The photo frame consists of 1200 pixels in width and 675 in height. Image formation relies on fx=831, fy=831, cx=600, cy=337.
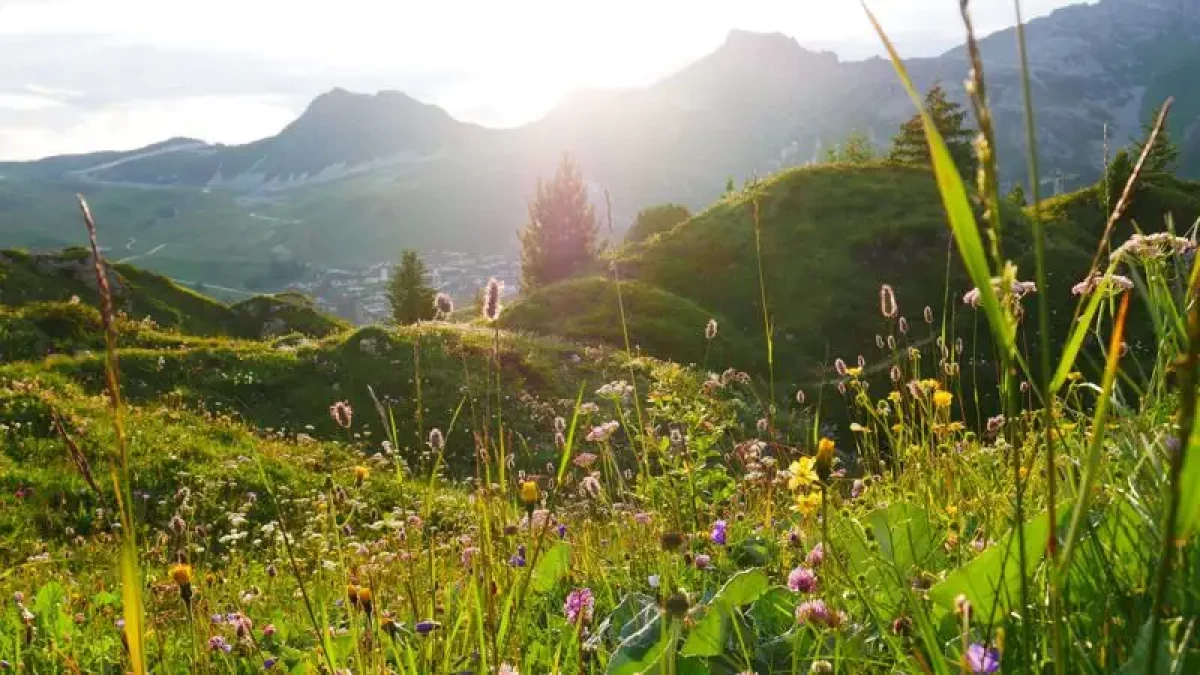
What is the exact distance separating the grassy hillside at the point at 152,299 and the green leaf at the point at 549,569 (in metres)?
34.7

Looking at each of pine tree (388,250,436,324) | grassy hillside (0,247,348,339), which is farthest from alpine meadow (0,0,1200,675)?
pine tree (388,250,436,324)

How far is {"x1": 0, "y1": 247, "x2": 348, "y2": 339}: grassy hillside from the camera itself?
114ft

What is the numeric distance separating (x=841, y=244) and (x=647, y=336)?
52.3 ft

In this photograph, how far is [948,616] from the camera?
1991 millimetres

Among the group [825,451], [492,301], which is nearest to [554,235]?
[492,301]

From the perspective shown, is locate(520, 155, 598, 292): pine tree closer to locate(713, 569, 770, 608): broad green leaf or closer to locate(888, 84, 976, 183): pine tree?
locate(888, 84, 976, 183): pine tree

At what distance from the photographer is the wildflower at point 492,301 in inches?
112

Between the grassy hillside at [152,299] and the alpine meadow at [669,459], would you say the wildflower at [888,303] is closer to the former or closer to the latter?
the alpine meadow at [669,459]

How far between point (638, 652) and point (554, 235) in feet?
210

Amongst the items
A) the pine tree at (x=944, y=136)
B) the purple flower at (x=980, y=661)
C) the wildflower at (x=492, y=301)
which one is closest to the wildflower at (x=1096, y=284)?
the purple flower at (x=980, y=661)

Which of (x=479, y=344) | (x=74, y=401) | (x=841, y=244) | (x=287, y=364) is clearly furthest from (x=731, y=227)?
(x=74, y=401)

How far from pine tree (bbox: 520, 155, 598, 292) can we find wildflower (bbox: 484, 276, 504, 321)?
2397 inches

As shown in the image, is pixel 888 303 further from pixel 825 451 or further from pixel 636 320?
pixel 636 320

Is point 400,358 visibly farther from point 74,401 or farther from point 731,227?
point 731,227
